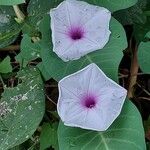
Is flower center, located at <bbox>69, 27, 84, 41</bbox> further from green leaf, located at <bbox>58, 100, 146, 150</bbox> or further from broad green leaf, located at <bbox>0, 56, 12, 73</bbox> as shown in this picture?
broad green leaf, located at <bbox>0, 56, 12, 73</bbox>

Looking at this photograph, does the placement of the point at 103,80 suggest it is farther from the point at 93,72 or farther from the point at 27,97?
the point at 27,97

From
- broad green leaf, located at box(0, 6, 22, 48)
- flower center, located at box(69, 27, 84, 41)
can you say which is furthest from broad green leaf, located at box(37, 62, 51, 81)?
flower center, located at box(69, 27, 84, 41)

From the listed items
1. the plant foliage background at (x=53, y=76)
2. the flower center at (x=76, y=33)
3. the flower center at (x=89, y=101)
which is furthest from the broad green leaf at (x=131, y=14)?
the flower center at (x=89, y=101)

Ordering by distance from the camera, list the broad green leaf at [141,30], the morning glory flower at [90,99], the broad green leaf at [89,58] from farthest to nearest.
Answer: the broad green leaf at [141,30] < the broad green leaf at [89,58] < the morning glory flower at [90,99]

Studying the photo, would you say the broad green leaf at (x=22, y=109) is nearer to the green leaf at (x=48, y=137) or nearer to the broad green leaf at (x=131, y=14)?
the green leaf at (x=48, y=137)

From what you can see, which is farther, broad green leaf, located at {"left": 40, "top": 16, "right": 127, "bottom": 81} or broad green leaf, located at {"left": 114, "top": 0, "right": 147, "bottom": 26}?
broad green leaf, located at {"left": 114, "top": 0, "right": 147, "bottom": 26}

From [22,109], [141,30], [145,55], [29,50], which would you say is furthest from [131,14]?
[22,109]

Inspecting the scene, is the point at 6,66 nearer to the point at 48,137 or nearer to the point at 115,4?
the point at 48,137
